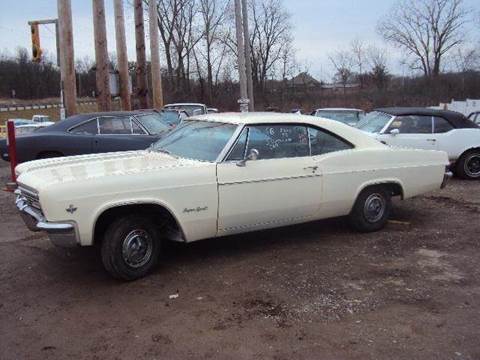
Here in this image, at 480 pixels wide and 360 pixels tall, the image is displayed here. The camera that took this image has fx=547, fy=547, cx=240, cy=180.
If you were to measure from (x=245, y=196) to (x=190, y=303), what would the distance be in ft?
4.37

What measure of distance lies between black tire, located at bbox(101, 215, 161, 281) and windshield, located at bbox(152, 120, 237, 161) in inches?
36.8

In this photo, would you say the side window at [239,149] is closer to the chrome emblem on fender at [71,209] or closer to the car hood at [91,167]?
the car hood at [91,167]

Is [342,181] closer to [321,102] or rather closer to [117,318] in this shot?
[117,318]

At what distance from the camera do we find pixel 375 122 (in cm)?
1119

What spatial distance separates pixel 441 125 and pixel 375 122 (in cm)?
128

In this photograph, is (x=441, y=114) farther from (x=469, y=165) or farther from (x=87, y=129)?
(x=87, y=129)

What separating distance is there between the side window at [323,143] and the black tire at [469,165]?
5.60 metres

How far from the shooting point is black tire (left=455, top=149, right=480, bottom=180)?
1102 centimetres

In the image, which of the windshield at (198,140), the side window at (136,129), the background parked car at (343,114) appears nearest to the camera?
the windshield at (198,140)

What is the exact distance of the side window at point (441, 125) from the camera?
1082 cm

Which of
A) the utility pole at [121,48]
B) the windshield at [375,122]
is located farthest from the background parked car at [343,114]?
the utility pole at [121,48]

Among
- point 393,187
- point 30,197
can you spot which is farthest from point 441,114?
point 30,197

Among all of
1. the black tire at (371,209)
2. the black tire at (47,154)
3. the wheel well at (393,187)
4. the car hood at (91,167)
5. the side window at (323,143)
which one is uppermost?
the side window at (323,143)

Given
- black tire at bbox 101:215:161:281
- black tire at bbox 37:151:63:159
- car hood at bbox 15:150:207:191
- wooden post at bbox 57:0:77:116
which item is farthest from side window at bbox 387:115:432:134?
wooden post at bbox 57:0:77:116
